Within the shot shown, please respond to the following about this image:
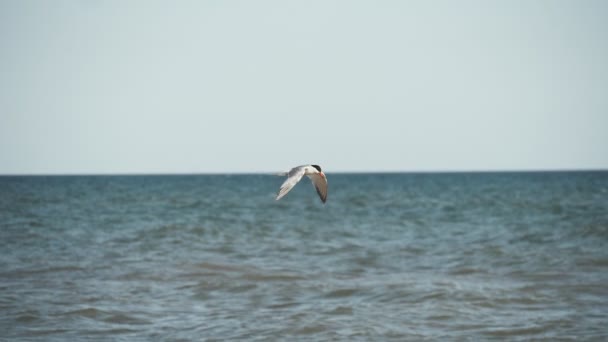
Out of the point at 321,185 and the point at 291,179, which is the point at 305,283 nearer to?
the point at 321,185

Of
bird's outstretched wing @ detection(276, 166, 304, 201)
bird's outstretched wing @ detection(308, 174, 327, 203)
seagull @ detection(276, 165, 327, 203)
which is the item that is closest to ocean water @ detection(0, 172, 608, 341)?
bird's outstretched wing @ detection(308, 174, 327, 203)

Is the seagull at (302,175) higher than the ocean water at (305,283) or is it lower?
higher

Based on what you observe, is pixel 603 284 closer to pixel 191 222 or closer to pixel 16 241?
pixel 16 241

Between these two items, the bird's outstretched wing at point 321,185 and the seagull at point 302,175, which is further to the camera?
the bird's outstretched wing at point 321,185

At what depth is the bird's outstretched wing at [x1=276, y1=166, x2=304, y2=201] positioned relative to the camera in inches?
268

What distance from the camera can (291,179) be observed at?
7180mm

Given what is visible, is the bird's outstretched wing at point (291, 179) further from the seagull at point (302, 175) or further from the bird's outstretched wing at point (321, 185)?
the bird's outstretched wing at point (321, 185)

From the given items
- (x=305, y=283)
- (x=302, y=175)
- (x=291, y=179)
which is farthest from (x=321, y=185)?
(x=305, y=283)

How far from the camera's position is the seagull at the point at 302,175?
688cm

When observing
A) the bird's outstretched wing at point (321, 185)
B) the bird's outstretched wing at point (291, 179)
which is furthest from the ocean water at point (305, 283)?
the bird's outstretched wing at point (291, 179)

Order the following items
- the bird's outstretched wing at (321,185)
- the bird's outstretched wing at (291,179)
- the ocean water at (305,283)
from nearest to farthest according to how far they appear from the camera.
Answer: the bird's outstretched wing at (291,179) < the bird's outstretched wing at (321,185) < the ocean water at (305,283)

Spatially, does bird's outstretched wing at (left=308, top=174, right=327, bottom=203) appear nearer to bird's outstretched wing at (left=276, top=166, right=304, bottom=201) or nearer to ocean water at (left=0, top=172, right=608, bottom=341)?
bird's outstretched wing at (left=276, top=166, right=304, bottom=201)

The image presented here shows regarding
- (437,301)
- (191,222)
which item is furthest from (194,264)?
(191,222)

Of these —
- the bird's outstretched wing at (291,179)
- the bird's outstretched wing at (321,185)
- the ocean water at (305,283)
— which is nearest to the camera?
the bird's outstretched wing at (291,179)
